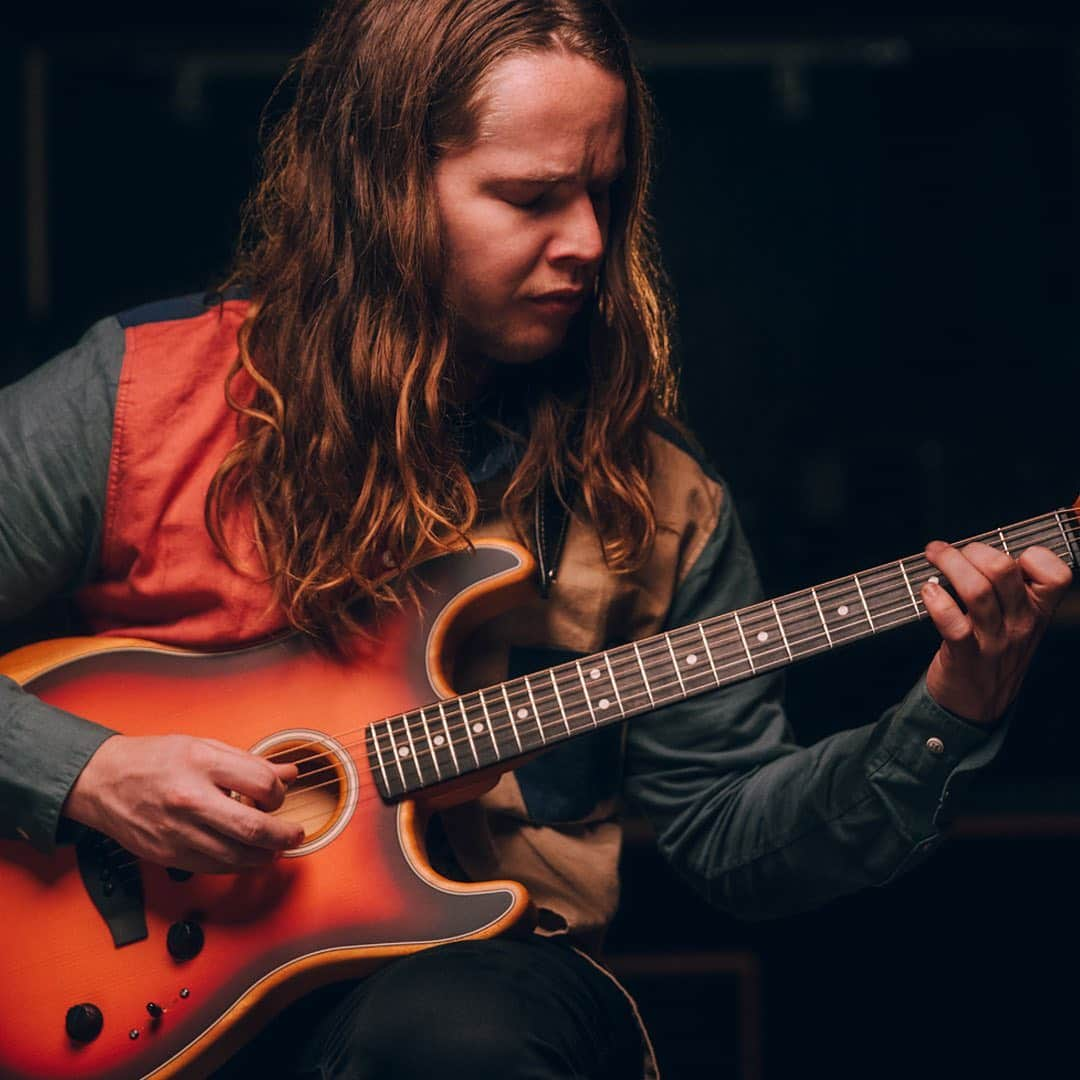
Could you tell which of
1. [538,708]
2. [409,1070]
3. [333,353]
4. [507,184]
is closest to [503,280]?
[507,184]

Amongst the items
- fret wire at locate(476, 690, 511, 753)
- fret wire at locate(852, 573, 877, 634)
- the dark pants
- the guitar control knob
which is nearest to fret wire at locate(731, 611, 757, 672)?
A: fret wire at locate(852, 573, 877, 634)

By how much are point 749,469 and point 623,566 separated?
135 cm

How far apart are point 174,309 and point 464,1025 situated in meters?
0.84

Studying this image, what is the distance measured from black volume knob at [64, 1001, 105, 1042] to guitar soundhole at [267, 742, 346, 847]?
0.79ft

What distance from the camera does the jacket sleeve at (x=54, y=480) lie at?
1.33m

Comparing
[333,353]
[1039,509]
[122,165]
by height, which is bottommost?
[1039,509]

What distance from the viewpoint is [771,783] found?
4.46 feet

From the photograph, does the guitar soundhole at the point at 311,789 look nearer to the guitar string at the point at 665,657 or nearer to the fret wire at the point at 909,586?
the guitar string at the point at 665,657

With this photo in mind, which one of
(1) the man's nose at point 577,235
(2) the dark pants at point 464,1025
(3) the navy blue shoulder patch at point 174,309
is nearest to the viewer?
(2) the dark pants at point 464,1025

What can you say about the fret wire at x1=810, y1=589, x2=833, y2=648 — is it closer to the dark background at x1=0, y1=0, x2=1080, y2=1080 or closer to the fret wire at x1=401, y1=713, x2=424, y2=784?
the fret wire at x1=401, y1=713, x2=424, y2=784

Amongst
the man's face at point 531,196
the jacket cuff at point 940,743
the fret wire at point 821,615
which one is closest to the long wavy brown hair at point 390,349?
the man's face at point 531,196

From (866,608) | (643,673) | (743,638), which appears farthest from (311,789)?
(866,608)

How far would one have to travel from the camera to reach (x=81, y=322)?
2.50 metres

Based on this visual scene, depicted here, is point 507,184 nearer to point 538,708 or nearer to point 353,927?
point 538,708
